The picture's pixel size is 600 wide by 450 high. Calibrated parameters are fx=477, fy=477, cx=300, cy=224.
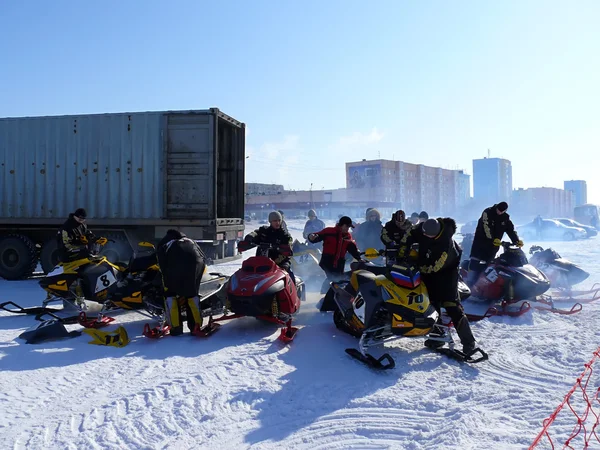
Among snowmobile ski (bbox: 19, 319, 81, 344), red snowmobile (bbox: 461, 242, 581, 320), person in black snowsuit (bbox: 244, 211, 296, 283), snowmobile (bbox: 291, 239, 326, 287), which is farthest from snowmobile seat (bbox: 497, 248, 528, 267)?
snowmobile ski (bbox: 19, 319, 81, 344)

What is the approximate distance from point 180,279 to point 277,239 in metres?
1.68

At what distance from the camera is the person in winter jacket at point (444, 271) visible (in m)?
4.52

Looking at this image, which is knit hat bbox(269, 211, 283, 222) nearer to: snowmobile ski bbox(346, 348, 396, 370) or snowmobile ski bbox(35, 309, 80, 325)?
snowmobile ski bbox(346, 348, 396, 370)

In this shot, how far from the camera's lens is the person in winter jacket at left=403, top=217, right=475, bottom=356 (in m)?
4.52

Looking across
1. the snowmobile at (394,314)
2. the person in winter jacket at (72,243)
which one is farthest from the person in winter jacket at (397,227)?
the person in winter jacket at (72,243)

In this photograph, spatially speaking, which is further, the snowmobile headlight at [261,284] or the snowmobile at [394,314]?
the snowmobile headlight at [261,284]

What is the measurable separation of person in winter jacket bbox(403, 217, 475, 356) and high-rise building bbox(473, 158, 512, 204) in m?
79.8

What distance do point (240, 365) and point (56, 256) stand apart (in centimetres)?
734

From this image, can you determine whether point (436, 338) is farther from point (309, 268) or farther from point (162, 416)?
point (309, 268)

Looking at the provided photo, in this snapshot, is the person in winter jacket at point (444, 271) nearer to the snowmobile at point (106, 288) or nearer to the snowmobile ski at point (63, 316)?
the snowmobile at point (106, 288)

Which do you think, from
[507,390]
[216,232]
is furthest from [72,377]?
[216,232]

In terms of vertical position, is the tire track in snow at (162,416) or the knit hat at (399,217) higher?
the knit hat at (399,217)

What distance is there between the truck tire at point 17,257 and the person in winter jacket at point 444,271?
8762 millimetres

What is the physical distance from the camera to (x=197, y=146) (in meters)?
9.06
